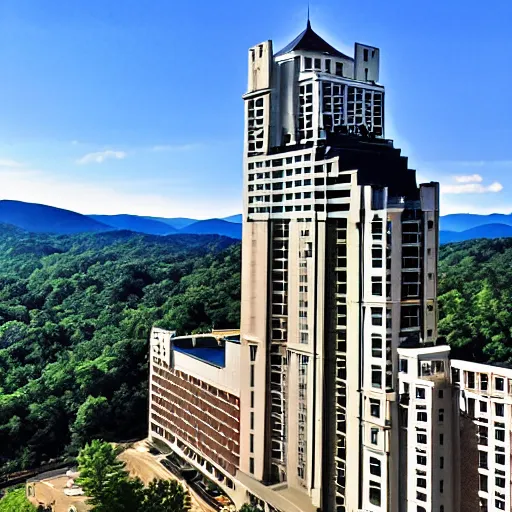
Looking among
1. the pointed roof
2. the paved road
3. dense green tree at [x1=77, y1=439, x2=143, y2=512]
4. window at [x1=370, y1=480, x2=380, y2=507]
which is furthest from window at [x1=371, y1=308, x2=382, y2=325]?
the paved road

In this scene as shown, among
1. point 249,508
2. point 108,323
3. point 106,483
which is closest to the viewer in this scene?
point 249,508

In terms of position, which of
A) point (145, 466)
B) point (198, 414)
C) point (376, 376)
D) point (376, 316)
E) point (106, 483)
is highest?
point (376, 316)

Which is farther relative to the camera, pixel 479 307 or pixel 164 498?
pixel 479 307

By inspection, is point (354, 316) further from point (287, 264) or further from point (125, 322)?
point (125, 322)

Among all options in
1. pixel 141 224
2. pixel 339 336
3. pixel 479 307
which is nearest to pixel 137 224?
pixel 141 224

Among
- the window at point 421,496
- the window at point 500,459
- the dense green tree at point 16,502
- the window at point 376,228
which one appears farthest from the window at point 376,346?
the dense green tree at point 16,502

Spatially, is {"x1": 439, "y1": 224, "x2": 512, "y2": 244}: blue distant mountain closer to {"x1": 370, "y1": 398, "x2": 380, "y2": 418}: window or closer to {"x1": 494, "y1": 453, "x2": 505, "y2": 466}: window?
{"x1": 370, "y1": 398, "x2": 380, "y2": 418}: window

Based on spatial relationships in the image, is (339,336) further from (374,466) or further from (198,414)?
(198,414)

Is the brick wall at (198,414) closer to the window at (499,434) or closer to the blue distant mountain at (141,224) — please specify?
the window at (499,434)

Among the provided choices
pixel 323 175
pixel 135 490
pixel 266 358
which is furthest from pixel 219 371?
pixel 323 175
